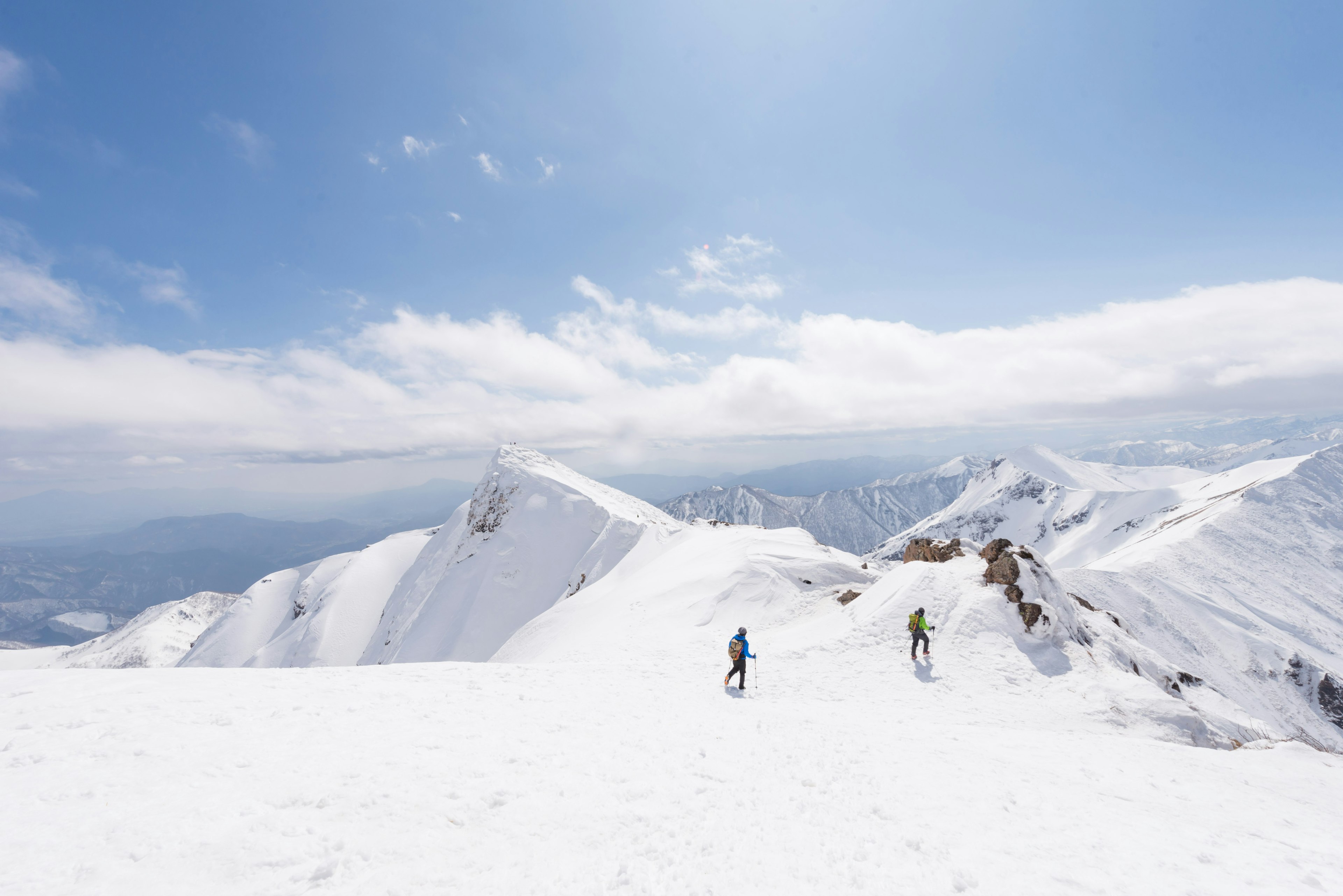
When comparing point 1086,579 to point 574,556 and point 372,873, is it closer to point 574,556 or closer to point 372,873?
point 574,556

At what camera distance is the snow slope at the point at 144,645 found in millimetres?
151750

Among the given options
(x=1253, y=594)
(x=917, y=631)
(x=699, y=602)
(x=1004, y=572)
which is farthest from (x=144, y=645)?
(x=1253, y=594)

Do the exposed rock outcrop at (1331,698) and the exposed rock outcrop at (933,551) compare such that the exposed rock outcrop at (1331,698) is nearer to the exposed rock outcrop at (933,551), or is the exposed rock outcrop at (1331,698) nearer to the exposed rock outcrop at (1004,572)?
the exposed rock outcrop at (933,551)

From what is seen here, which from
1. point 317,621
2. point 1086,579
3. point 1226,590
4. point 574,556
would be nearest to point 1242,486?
point 1226,590

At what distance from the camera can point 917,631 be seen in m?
21.2

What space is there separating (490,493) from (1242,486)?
239839mm

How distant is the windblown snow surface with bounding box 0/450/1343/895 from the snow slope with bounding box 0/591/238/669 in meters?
183

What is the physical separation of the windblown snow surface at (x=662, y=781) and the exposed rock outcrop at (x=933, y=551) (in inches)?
399

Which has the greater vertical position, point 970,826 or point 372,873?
point 372,873

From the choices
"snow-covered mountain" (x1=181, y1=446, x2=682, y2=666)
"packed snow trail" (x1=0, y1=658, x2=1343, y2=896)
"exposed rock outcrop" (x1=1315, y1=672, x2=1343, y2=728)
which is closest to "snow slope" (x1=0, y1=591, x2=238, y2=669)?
"snow-covered mountain" (x1=181, y1=446, x2=682, y2=666)

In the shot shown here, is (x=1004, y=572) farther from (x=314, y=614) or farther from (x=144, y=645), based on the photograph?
(x=144, y=645)

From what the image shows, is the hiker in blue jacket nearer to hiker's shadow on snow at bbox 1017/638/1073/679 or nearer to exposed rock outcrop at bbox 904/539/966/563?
hiker's shadow on snow at bbox 1017/638/1073/679

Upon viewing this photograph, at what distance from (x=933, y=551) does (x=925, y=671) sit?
51.1 ft

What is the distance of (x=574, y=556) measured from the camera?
72188mm
